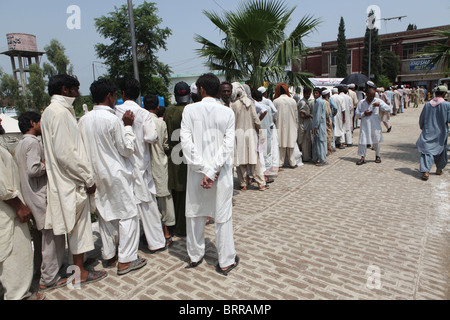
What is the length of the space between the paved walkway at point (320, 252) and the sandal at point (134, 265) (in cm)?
5

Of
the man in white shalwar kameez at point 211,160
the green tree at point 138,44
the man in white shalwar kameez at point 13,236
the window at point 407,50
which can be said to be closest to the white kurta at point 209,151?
the man in white shalwar kameez at point 211,160

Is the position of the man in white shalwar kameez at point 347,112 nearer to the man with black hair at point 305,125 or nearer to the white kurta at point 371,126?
the white kurta at point 371,126

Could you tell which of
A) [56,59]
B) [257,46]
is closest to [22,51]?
[56,59]

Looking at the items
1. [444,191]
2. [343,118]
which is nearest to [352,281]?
[444,191]

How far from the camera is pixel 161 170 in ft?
12.2

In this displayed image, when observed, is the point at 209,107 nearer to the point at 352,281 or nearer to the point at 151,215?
the point at 151,215

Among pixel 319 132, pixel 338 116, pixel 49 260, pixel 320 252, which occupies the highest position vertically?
pixel 338 116

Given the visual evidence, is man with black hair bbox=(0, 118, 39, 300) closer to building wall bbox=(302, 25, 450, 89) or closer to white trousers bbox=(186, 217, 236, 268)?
white trousers bbox=(186, 217, 236, 268)

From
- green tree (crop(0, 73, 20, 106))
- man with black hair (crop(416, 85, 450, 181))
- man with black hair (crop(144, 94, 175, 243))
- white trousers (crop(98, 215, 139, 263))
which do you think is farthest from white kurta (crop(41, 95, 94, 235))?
green tree (crop(0, 73, 20, 106))

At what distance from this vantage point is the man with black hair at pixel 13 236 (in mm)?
2598

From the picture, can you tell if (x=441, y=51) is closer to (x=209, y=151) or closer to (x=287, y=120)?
(x=287, y=120)

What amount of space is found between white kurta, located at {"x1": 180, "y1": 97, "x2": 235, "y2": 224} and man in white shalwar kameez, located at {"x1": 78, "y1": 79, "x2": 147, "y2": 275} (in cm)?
59

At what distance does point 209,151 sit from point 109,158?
95cm

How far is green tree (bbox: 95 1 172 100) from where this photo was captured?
89.4ft
